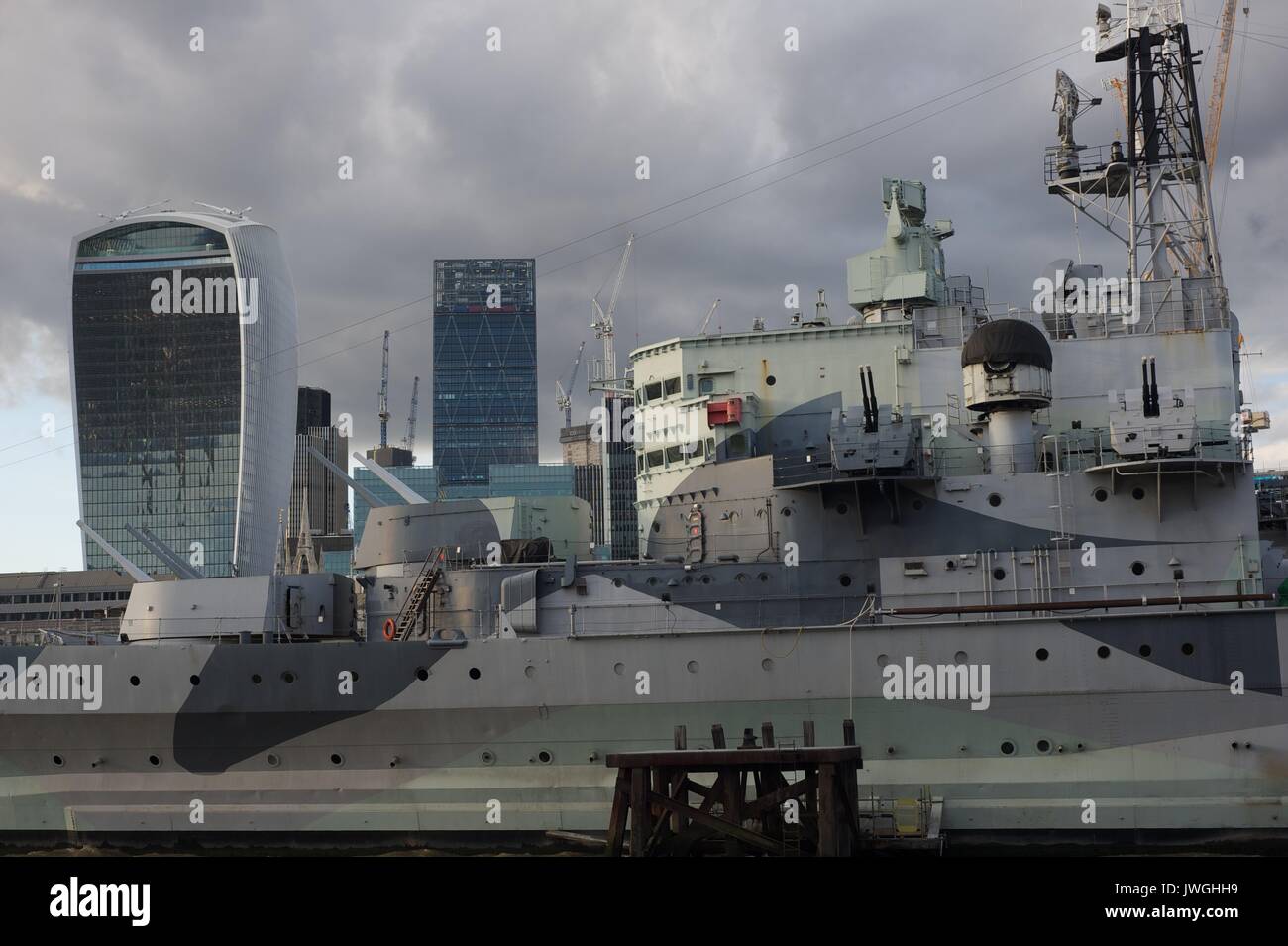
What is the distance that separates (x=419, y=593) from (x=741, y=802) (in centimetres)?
778

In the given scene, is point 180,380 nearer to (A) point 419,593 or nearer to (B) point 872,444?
(A) point 419,593

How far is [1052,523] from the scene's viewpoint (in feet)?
68.2

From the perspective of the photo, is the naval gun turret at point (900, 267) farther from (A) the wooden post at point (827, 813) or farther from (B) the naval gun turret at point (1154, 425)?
(A) the wooden post at point (827, 813)

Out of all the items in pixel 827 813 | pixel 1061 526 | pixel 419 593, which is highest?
pixel 1061 526

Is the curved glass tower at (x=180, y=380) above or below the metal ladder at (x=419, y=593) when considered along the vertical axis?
above

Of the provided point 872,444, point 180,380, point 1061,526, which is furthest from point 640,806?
point 180,380

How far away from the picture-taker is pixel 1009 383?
2088 cm

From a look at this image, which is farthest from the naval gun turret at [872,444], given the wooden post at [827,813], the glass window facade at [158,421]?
the glass window facade at [158,421]

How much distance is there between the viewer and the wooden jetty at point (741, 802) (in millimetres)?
15805

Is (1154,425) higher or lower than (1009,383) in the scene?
lower

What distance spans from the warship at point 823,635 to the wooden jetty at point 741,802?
2782 mm
